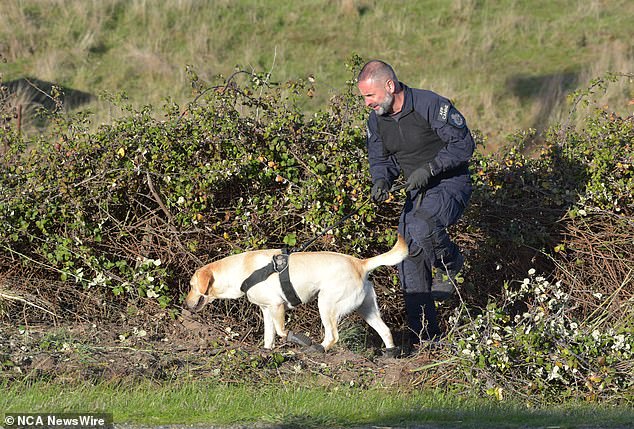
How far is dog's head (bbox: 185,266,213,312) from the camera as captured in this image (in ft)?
21.5

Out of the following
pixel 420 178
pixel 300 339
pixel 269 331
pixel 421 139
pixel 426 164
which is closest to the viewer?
pixel 420 178

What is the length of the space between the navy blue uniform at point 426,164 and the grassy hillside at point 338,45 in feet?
26.0

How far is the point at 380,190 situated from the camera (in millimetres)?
6574

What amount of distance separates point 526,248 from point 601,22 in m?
12.7

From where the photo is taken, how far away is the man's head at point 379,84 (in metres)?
6.29

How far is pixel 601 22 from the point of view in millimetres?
18938

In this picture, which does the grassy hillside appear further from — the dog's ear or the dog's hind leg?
the dog's ear

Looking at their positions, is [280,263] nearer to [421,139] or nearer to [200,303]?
[200,303]

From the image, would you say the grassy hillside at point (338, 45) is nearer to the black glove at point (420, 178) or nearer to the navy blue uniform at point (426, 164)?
the navy blue uniform at point (426, 164)

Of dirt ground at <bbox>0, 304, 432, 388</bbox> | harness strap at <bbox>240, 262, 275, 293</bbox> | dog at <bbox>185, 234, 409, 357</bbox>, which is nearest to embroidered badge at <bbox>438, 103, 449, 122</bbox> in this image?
dog at <bbox>185, 234, 409, 357</bbox>

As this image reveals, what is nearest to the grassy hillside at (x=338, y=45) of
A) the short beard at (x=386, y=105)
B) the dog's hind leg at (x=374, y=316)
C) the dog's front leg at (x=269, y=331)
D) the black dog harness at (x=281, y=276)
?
the short beard at (x=386, y=105)

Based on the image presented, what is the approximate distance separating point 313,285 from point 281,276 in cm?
26

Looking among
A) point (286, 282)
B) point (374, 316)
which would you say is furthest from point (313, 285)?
point (374, 316)

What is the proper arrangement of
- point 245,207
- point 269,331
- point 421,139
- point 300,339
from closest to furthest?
point 421,139
point 300,339
point 269,331
point 245,207
